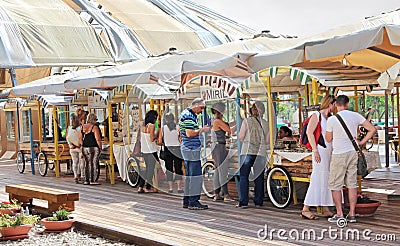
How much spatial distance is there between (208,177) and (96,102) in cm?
445

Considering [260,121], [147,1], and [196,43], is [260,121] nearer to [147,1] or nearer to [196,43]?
[196,43]

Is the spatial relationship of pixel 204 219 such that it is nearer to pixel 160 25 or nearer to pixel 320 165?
pixel 320 165

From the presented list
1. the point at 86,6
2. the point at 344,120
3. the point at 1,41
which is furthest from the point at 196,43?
the point at 344,120

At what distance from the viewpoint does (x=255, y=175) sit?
29.6 ft

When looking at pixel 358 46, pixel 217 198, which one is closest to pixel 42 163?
pixel 217 198

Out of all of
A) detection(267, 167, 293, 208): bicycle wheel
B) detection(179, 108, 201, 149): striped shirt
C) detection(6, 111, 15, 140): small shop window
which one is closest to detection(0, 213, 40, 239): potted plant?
detection(179, 108, 201, 149): striped shirt

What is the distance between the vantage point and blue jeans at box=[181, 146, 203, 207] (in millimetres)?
8953

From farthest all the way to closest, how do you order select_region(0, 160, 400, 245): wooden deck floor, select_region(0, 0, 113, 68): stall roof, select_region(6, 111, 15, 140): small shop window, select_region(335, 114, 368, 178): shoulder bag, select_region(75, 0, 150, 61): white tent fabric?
select_region(6, 111, 15, 140): small shop window < select_region(75, 0, 150, 61): white tent fabric < select_region(0, 0, 113, 68): stall roof < select_region(335, 114, 368, 178): shoulder bag < select_region(0, 160, 400, 245): wooden deck floor

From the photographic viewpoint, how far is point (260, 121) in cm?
896

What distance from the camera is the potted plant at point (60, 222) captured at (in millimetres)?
8445

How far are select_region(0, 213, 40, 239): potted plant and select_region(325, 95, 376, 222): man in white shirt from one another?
12.3ft

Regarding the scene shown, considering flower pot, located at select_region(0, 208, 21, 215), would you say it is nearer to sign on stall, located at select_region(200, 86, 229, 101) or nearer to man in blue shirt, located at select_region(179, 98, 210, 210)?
man in blue shirt, located at select_region(179, 98, 210, 210)

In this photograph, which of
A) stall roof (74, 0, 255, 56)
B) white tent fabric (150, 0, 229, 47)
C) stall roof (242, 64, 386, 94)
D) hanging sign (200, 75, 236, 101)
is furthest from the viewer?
white tent fabric (150, 0, 229, 47)

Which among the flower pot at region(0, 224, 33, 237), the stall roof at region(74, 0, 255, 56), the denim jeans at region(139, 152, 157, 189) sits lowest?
the flower pot at region(0, 224, 33, 237)
